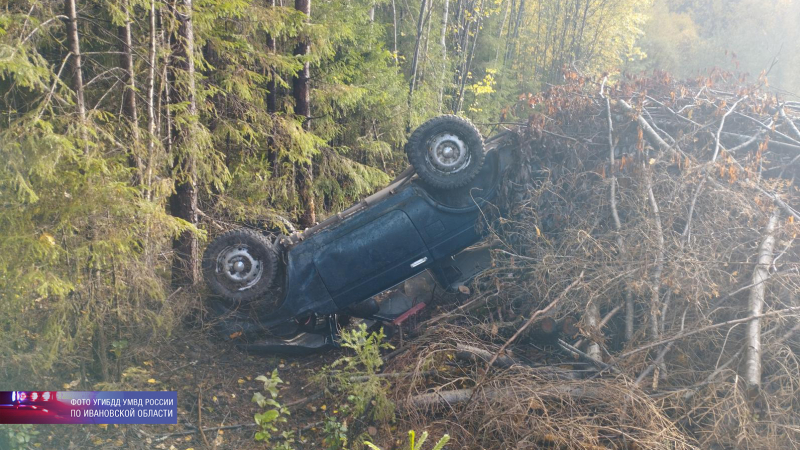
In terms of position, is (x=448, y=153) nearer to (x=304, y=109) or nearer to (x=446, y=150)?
(x=446, y=150)

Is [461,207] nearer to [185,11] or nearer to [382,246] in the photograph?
[382,246]

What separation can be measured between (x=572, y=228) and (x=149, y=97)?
4.71 metres

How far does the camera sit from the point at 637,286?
5.02m

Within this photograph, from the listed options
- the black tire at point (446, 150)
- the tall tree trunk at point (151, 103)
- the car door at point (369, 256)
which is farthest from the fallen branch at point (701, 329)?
the tall tree trunk at point (151, 103)

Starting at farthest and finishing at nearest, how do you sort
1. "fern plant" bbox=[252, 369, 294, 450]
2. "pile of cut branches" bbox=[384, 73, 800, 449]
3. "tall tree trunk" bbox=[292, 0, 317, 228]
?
"tall tree trunk" bbox=[292, 0, 317, 228]
"pile of cut branches" bbox=[384, 73, 800, 449]
"fern plant" bbox=[252, 369, 294, 450]

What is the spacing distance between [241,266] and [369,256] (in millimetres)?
1439

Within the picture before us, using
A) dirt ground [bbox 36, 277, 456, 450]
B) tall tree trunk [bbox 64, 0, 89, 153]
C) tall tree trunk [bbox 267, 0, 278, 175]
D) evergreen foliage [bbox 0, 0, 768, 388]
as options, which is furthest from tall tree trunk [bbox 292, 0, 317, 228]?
tall tree trunk [bbox 64, 0, 89, 153]

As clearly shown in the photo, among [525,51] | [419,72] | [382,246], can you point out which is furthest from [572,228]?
[525,51]

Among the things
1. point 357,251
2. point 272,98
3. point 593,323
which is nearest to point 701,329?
point 593,323

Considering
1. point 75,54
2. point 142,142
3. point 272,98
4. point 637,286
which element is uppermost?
point 272,98

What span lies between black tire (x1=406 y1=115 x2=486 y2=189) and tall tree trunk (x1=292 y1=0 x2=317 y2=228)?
9.50 ft

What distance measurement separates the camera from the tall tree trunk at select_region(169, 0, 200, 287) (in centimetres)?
648

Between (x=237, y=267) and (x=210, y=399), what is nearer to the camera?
(x=210, y=399)

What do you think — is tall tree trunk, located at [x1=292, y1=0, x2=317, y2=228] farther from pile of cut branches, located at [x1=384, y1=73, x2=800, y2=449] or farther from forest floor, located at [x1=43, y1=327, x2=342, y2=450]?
pile of cut branches, located at [x1=384, y1=73, x2=800, y2=449]
